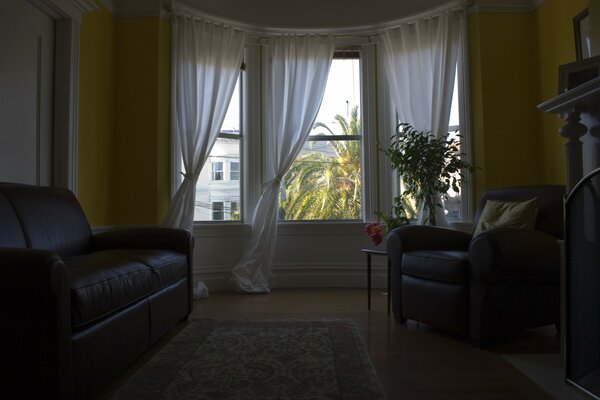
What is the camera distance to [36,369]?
142 centimetres

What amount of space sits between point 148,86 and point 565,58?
350 cm

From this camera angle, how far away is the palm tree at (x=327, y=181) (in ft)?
14.9

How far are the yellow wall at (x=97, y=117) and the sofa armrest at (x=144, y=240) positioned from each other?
2.27ft

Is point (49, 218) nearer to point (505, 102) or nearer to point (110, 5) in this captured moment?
point (110, 5)

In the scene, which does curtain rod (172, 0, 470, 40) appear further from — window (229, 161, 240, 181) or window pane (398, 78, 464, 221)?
window (229, 161, 240, 181)

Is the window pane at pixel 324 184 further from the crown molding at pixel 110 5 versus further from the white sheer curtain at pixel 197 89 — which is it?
the crown molding at pixel 110 5

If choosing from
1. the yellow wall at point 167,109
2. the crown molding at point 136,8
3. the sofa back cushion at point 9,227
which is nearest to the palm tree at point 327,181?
the yellow wall at point 167,109

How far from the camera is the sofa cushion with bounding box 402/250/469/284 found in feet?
8.03

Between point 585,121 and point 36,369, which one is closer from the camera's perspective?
point 36,369

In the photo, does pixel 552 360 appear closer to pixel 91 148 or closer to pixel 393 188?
pixel 393 188

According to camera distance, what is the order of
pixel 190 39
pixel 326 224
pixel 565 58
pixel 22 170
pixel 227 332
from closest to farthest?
pixel 227 332, pixel 22 170, pixel 565 58, pixel 190 39, pixel 326 224

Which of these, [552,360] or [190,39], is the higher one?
[190,39]

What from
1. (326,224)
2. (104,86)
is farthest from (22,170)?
(326,224)

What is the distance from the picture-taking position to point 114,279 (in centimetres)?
189
